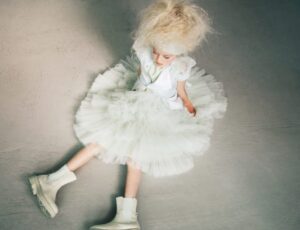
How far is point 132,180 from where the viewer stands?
113 centimetres

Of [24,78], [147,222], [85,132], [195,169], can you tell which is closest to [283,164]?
[195,169]

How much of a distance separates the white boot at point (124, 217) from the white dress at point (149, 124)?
0.12 m

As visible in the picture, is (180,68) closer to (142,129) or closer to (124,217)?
(142,129)

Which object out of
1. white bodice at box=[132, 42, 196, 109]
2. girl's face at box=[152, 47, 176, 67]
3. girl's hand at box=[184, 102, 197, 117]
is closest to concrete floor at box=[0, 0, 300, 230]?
girl's hand at box=[184, 102, 197, 117]

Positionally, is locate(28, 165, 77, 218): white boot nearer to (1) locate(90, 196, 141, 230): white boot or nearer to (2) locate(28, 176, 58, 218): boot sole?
(2) locate(28, 176, 58, 218): boot sole

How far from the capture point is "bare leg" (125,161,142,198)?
1123 mm

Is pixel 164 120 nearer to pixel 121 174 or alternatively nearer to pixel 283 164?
pixel 121 174

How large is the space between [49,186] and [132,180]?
0.88 feet

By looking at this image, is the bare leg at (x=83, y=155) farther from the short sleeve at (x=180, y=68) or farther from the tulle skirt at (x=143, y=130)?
the short sleeve at (x=180, y=68)

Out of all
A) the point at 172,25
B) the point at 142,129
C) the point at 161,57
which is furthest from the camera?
the point at 142,129

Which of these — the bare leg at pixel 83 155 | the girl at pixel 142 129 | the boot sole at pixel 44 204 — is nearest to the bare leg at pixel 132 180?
the girl at pixel 142 129

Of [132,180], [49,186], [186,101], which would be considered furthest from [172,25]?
[49,186]

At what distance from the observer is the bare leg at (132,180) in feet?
3.68

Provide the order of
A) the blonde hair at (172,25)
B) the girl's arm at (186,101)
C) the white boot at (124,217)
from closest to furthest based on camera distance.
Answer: the blonde hair at (172,25), the white boot at (124,217), the girl's arm at (186,101)
